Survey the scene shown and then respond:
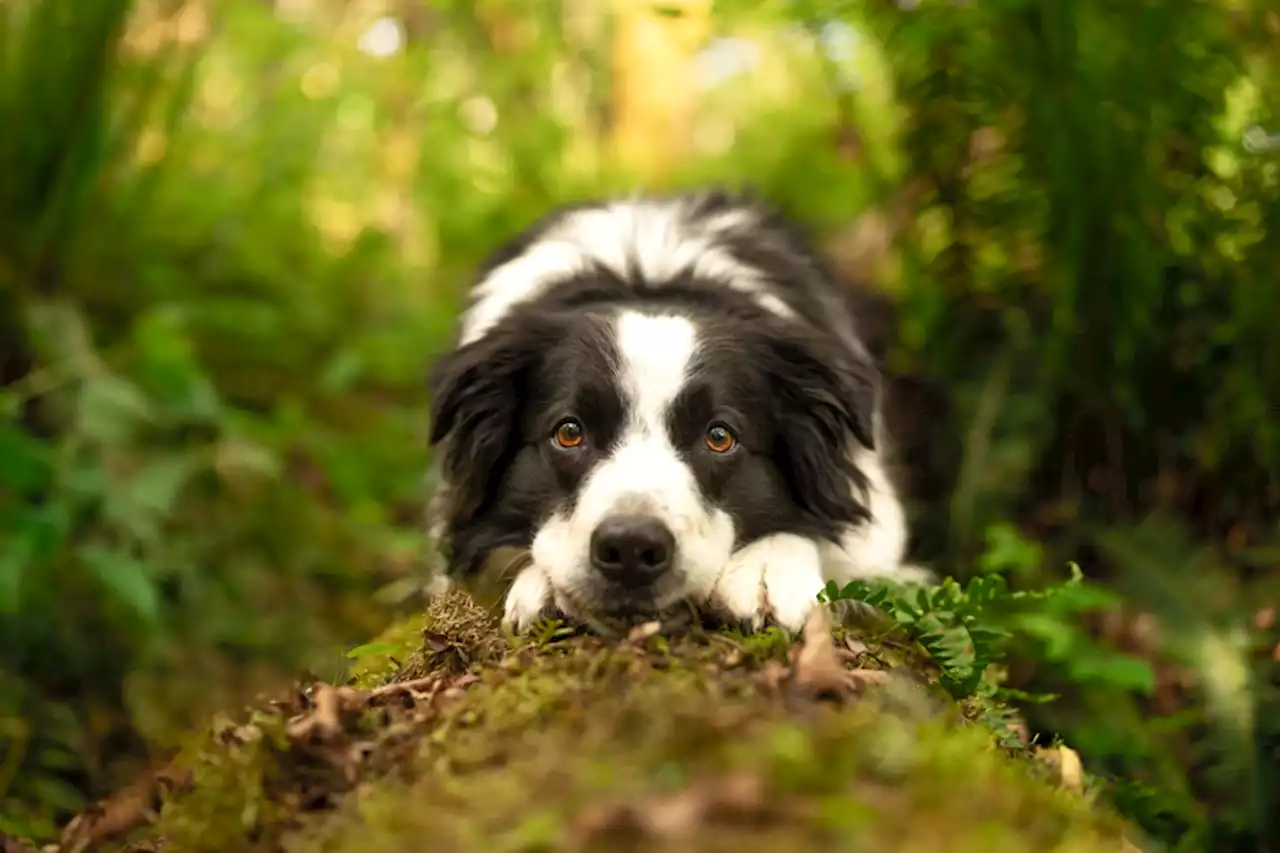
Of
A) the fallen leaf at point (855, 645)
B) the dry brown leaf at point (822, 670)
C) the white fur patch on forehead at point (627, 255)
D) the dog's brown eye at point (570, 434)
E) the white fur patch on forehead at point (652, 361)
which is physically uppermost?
the white fur patch on forehead at point (627, 255)

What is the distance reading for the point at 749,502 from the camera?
9.95ft

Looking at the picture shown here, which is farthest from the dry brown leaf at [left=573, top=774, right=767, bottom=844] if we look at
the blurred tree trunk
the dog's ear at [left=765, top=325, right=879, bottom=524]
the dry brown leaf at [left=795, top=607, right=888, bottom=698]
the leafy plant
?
the blurred tree trunk

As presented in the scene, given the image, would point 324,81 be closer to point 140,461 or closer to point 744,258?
point 140,461

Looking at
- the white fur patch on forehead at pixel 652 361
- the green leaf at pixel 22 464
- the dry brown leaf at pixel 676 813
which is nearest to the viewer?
the dry brown leaf at pixel 676 813

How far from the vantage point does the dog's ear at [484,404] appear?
3.21 m

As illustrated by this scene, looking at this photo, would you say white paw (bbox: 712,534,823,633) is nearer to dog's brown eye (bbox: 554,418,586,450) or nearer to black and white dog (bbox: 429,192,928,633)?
black and white dog (bbox: 429,192,928,633)

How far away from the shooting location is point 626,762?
1.51 metres

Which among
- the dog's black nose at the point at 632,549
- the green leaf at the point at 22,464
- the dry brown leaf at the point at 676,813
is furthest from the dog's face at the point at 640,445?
the green leaf at the point at 22,464

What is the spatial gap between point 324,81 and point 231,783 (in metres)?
5.32

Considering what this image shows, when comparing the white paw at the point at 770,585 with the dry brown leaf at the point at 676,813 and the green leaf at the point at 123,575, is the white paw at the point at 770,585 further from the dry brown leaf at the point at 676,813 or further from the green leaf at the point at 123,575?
the green leaf at the point at 123,575

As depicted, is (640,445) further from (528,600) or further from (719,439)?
(528,600)

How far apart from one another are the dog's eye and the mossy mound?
0.75 m

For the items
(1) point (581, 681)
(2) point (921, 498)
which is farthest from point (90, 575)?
(2) point (921, 498)

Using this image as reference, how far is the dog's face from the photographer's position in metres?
2.61
